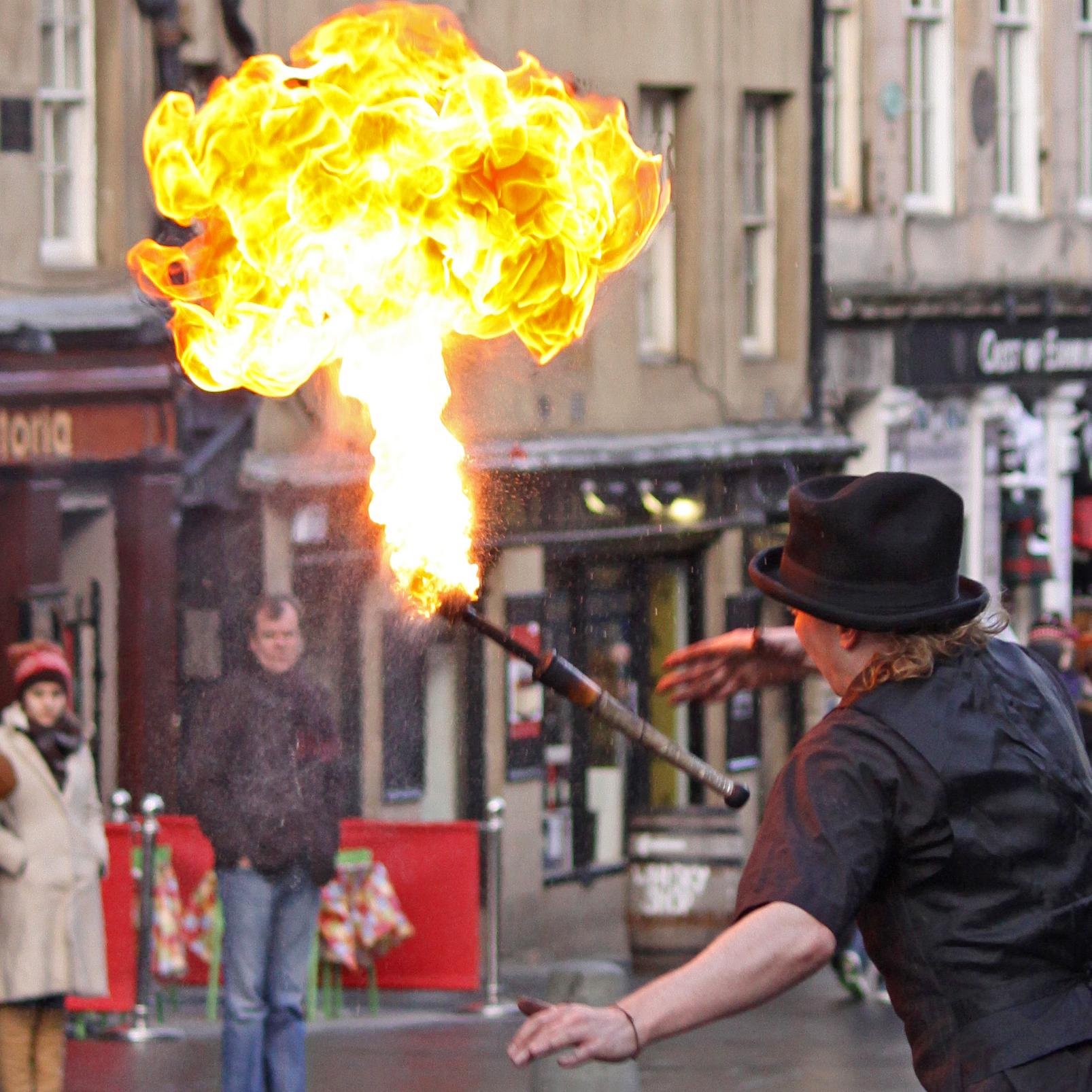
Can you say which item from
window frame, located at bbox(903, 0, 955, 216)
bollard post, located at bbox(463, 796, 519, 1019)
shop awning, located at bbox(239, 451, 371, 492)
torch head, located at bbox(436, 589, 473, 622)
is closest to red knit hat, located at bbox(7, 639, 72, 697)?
bollard post, located at bbox(463, 796, 519, 1019)

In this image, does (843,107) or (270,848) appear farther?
(843,107)

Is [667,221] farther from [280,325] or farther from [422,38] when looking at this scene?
[280,325]

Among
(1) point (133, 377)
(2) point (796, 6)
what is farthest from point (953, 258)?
(1) point (133, 377)

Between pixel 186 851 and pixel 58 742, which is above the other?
pixel 58 742

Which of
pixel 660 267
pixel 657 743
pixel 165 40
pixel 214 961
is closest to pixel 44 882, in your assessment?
pixel 214 961

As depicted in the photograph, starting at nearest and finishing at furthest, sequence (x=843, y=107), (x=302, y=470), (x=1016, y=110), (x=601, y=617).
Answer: (x=302, y=470)
(x=601, y=617)
(x=843, y=107)
(x=1016, y=110)

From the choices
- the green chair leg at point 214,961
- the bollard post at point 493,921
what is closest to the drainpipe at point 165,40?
the bollard post at point 493,921

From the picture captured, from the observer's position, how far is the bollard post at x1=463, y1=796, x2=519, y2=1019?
13305mm

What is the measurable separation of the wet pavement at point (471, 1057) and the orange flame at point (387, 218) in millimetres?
3784

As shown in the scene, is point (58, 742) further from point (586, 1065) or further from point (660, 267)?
point (660, 267)

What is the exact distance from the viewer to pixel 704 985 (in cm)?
416

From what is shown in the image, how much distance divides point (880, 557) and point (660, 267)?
1604cm

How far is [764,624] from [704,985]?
1823 cm

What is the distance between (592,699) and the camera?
5.51 metres
